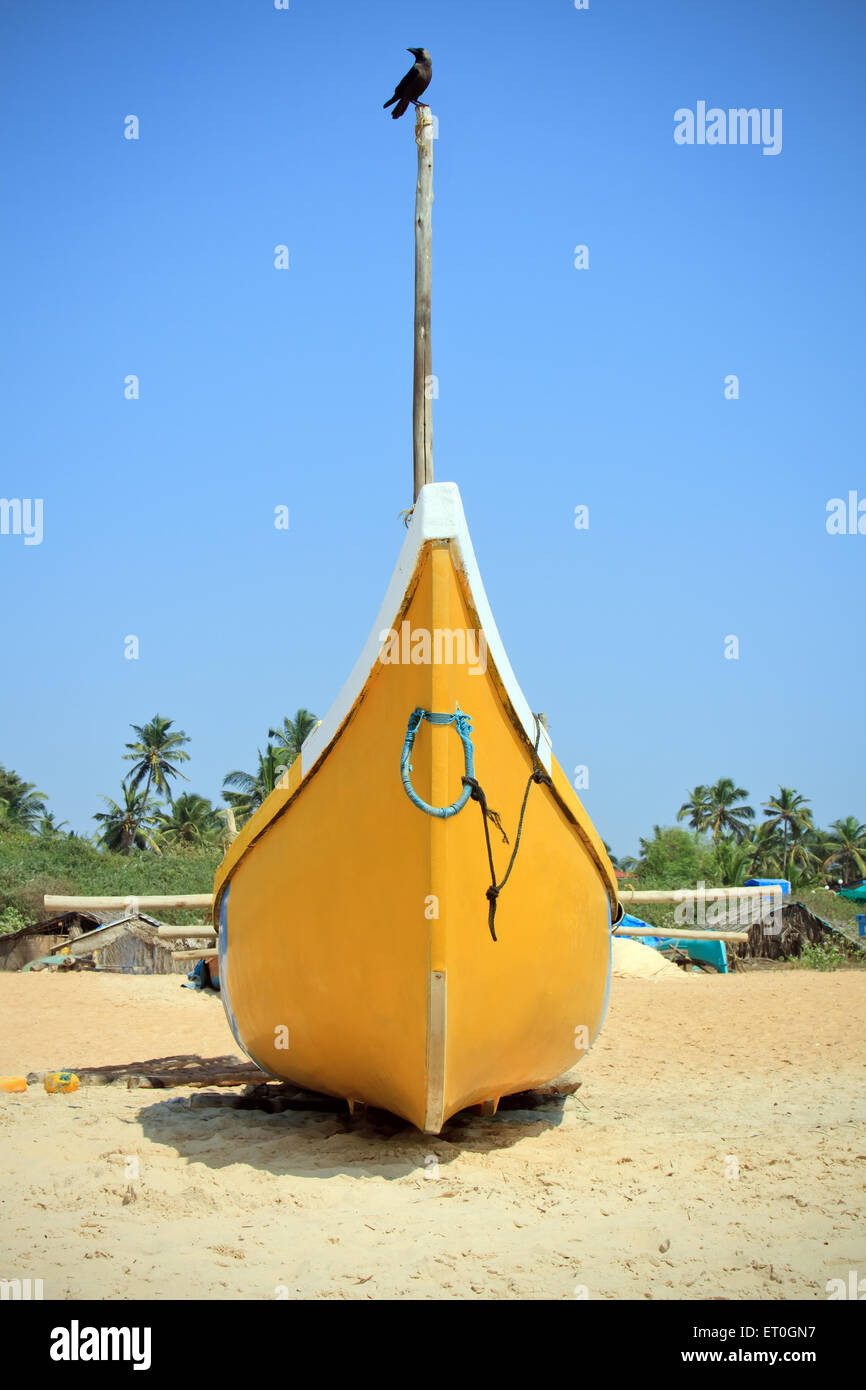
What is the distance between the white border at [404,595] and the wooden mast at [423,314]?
748 millimetres

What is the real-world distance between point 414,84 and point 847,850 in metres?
45.4

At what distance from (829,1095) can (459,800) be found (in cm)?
362

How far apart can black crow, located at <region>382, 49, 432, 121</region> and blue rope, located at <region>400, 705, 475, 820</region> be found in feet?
10.9

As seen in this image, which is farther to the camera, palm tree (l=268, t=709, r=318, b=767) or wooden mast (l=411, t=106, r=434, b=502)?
palm tree (l=268, t=709, r=318, b=767)

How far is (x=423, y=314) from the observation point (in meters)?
5.08

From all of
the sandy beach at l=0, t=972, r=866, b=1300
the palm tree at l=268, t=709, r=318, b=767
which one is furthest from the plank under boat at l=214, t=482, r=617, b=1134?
the palm tree at l=268, t=709, r=318, b=767

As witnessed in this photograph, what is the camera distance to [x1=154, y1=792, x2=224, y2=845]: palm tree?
3497 centimetres

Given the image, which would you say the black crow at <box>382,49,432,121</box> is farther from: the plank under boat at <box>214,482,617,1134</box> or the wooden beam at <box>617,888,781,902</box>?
the wooden beam at <box>617,888,781,902</box>

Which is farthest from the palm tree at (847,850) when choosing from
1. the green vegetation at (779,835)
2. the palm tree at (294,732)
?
the palm tree at (294,732)

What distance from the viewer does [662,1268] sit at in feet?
10.3

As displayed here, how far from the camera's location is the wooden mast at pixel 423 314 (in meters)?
4.98

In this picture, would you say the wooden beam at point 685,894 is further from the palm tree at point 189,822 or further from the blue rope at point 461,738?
the palm tree at point 189,822
